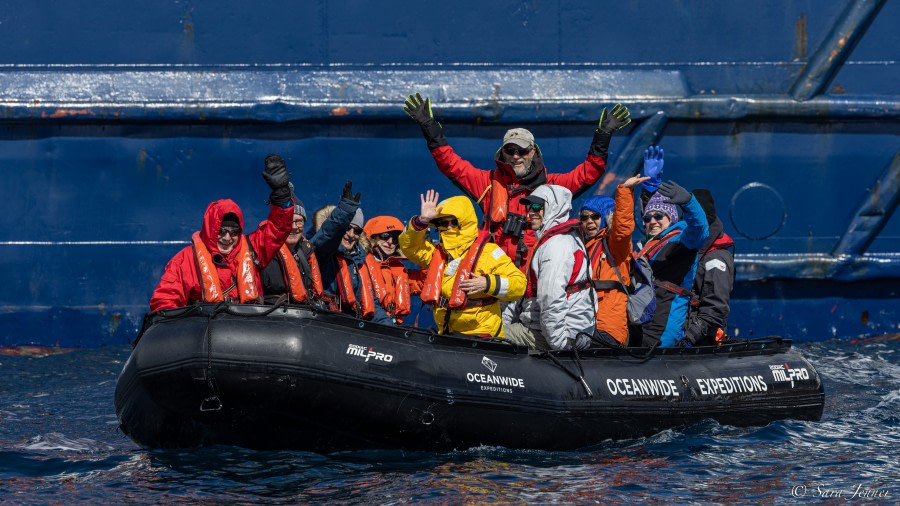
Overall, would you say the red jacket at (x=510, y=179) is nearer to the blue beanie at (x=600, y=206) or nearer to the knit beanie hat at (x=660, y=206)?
the blue beanie at (x=600, y=206)

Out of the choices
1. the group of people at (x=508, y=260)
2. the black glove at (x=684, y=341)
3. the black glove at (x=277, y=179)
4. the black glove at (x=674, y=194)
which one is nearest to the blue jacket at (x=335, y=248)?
the group of people at (x=508, y=260)

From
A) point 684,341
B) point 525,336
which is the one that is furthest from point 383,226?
point 684,341

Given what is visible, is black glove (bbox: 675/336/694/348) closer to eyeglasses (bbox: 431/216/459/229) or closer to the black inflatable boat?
the black inflatable boat

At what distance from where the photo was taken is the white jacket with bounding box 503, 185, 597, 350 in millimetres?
6969

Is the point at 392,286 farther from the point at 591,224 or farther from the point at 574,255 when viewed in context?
the point at 574,255

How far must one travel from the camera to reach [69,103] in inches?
380

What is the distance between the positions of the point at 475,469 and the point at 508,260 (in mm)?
1226

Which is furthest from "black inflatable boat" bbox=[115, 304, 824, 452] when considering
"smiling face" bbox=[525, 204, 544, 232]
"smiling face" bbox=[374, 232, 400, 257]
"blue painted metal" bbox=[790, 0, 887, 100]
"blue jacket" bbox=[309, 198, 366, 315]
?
"blue painted metal" bbox=[790, 0, 887, 100]

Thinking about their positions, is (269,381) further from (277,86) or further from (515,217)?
(277,86)

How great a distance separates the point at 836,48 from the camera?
10133mm

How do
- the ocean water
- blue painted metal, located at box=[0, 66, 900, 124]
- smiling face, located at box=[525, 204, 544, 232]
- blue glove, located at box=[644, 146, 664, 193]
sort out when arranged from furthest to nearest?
blue painted metal, located at box=[0, 66, 900, 124] → blue glove, located at box=[644, 146, 664, 193] → smiling face, located at box=[525, 204, 544, 232] → the ocean water

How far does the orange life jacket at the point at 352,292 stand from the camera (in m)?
7.82

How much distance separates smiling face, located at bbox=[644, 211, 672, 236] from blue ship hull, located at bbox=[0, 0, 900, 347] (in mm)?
2060

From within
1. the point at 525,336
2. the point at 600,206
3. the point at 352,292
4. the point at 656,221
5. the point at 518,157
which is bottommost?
the point at 525,336
